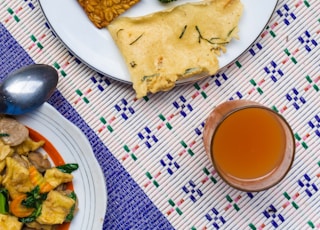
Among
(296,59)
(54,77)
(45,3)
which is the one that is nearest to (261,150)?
(296,59)

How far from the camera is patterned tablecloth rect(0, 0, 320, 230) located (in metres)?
2.00

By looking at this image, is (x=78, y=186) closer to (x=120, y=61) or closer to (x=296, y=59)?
(x=120, y=61)

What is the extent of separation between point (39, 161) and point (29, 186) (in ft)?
0.25

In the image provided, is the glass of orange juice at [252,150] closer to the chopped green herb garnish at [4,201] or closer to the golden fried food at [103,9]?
the golden fried food at [103,9]

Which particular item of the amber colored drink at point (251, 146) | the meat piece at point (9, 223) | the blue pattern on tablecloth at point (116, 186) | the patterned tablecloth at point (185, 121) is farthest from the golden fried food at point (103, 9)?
the meat piece at point (9, 223)

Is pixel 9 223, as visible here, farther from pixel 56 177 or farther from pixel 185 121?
pixel 185 121

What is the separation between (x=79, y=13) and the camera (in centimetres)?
196

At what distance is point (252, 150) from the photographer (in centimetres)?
190

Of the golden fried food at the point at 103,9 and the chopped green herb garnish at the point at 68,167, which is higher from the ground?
the golden fried food at the point at 103,9

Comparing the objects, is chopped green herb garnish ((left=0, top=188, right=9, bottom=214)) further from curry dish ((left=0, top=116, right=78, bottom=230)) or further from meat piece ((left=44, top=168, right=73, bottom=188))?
meat piece ((left=44, top=168, right=73, bottom=188))

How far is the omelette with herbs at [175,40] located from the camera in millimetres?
1936

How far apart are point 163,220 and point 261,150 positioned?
37 centimetres

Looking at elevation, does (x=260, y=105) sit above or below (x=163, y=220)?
above

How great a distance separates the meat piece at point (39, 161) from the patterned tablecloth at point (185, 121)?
150mm
